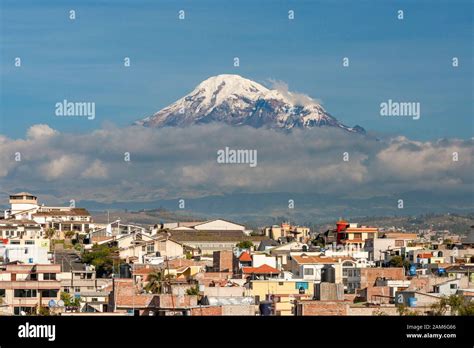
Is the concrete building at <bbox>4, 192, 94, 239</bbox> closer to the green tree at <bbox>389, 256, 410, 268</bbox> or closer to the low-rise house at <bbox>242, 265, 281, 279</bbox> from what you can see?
the green tree at <bbox>389, 256, 410, 268</bbox>

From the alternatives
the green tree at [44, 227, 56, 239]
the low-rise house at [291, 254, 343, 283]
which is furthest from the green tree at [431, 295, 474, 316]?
the green tree at [44, 227, 56, 239]

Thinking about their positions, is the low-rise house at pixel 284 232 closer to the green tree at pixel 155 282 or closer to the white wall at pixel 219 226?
the white wall at pixel 219 226

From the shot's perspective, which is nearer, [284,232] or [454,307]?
[454,307]

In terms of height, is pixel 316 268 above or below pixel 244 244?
below

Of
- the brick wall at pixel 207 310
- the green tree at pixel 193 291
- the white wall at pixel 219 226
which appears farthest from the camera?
the white wall at pixel 219 226

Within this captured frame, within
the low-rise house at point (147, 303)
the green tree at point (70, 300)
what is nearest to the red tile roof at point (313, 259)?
the green tree at point (70, 300)

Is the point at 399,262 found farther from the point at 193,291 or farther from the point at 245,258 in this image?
the point at 193,291

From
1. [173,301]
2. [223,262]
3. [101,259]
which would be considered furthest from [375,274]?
[173,301]
